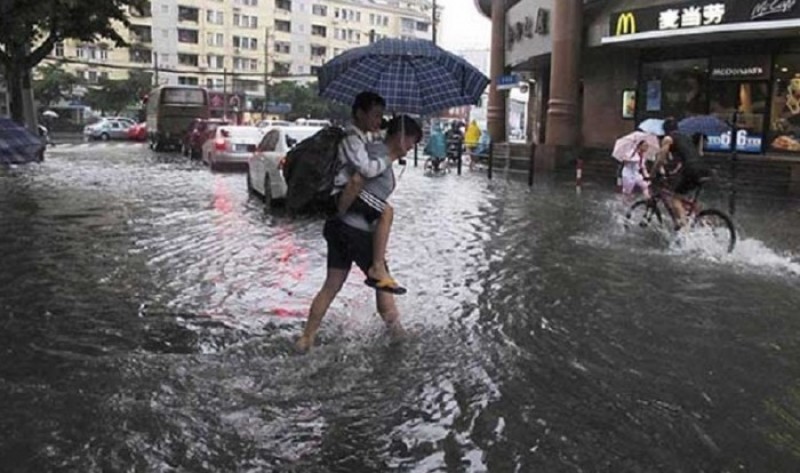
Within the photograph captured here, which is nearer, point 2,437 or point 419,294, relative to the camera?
point 2,437

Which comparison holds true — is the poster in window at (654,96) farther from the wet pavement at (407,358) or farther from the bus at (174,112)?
the bus at (174,112)

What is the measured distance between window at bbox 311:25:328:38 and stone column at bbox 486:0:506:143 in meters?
71.0

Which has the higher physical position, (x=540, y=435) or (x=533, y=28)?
(x=533, y=28)

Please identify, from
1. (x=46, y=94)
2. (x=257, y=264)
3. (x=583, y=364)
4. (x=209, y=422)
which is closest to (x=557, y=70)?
(x=257, y=264)

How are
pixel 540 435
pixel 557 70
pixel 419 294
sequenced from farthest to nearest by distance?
pixel 557 70, pixel 419 294, pixel 540 435

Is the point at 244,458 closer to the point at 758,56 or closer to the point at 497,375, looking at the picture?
the point at 497,375

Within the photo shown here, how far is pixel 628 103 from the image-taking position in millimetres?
25703

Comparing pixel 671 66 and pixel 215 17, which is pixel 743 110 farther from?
pixel 215 17

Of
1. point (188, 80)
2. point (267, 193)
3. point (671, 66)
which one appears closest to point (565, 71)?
point (671, 66)

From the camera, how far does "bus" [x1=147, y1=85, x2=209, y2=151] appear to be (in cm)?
3800

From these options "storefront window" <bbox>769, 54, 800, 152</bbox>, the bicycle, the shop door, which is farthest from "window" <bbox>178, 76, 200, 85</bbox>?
the bicycle

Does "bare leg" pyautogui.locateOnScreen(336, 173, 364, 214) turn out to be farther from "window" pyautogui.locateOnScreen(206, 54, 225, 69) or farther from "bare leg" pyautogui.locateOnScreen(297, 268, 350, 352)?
"window" pyautogui.locateOnScreen(206, 54, 225, 69)

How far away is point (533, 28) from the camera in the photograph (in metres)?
28.8

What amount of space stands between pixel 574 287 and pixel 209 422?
15.7 feet
